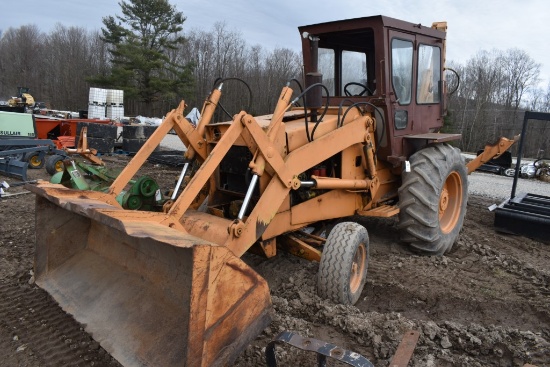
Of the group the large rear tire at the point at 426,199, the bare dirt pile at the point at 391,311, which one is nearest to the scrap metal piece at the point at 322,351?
the bare dirt pile at the point at 391,311

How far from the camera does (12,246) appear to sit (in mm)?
5184

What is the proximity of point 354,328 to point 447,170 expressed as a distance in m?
2.56

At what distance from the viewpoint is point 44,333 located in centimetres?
332

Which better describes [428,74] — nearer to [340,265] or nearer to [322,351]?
[340,265]

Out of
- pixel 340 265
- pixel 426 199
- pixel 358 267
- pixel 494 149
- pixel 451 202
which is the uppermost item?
pixel 494 149

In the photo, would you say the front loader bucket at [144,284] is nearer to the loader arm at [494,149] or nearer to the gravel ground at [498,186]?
the loader arm at [494,149]

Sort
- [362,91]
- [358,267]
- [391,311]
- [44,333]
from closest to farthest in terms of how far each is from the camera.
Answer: [44,333], [391,311], [358,267], [362,91]

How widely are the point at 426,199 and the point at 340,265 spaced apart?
5.31 ft

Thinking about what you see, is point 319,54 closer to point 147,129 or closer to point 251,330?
point 251,330

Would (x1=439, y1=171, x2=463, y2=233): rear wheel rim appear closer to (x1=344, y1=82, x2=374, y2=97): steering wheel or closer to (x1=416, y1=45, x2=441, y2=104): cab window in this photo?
(x1=416, y1=45, x2=441, y2=104): cab window

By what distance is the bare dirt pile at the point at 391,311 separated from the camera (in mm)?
3070

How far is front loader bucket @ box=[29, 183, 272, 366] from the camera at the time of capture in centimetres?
245

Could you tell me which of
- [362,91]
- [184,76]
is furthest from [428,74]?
[184,76]

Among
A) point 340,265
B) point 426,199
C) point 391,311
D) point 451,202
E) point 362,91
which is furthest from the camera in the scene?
point 451,202
